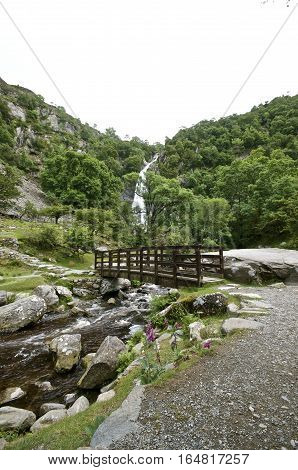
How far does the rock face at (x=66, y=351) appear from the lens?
22.5 feet

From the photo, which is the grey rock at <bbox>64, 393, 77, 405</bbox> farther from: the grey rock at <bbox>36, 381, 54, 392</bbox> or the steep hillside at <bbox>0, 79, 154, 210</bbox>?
the steep hillside at <bbox>0, 79, 154, 210</bbox>

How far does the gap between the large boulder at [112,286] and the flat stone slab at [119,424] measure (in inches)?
513

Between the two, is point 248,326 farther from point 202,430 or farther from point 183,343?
point 202,430

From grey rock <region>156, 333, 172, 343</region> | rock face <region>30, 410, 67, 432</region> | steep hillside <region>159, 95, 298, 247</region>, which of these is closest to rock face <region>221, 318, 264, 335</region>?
grey rock <region>156, 333, 172, 343</region>

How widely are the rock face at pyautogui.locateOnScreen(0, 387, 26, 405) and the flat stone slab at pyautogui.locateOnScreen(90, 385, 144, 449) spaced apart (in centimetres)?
370

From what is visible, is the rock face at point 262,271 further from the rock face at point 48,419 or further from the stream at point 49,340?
the rock face at point 48,419

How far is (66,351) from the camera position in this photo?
7156 millimetres

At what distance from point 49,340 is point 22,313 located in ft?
7.85

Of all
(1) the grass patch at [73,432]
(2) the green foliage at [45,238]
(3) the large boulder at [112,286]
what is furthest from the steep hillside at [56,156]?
(1) the grass patch at [73,432]

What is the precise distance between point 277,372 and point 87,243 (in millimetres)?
22421

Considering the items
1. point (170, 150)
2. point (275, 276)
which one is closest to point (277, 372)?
point (275, 276)

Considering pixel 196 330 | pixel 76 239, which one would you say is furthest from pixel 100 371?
pixel 76 239

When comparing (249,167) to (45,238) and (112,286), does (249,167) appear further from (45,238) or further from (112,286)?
(45,238)

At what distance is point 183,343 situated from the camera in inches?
207
